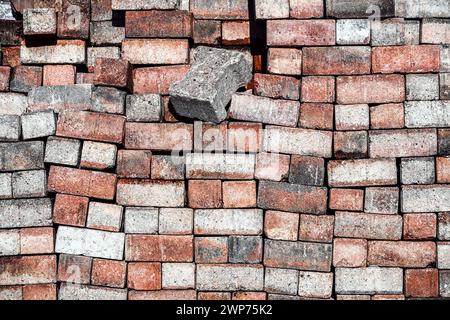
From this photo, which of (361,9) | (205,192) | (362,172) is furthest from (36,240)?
(361,9)

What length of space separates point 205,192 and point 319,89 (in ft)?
4.88

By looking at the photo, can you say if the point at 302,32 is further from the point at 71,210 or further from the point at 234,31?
the point at 71,210

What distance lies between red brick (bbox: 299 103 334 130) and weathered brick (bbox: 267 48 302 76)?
37 centimetres

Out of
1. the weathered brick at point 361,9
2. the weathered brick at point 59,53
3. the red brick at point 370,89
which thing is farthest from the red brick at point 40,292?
the weathered brick at point 361,9

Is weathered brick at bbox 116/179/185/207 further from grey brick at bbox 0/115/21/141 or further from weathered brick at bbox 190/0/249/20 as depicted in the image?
weathered brick at bbox 190/0/249/20

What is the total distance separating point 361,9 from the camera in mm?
5473

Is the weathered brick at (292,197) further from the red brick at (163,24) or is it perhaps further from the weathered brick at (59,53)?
the weathered brick at (59,53)

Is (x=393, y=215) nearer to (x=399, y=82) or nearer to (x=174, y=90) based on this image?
(x=399, y=82)

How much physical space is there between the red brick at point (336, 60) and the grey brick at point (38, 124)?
250 centimetres

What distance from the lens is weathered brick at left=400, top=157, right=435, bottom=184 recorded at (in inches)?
212

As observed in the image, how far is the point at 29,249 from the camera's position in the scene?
549 centimetres

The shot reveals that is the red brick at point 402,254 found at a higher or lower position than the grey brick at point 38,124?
lower

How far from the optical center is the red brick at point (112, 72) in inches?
214

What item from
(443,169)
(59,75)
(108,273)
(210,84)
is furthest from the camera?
(59,75)
